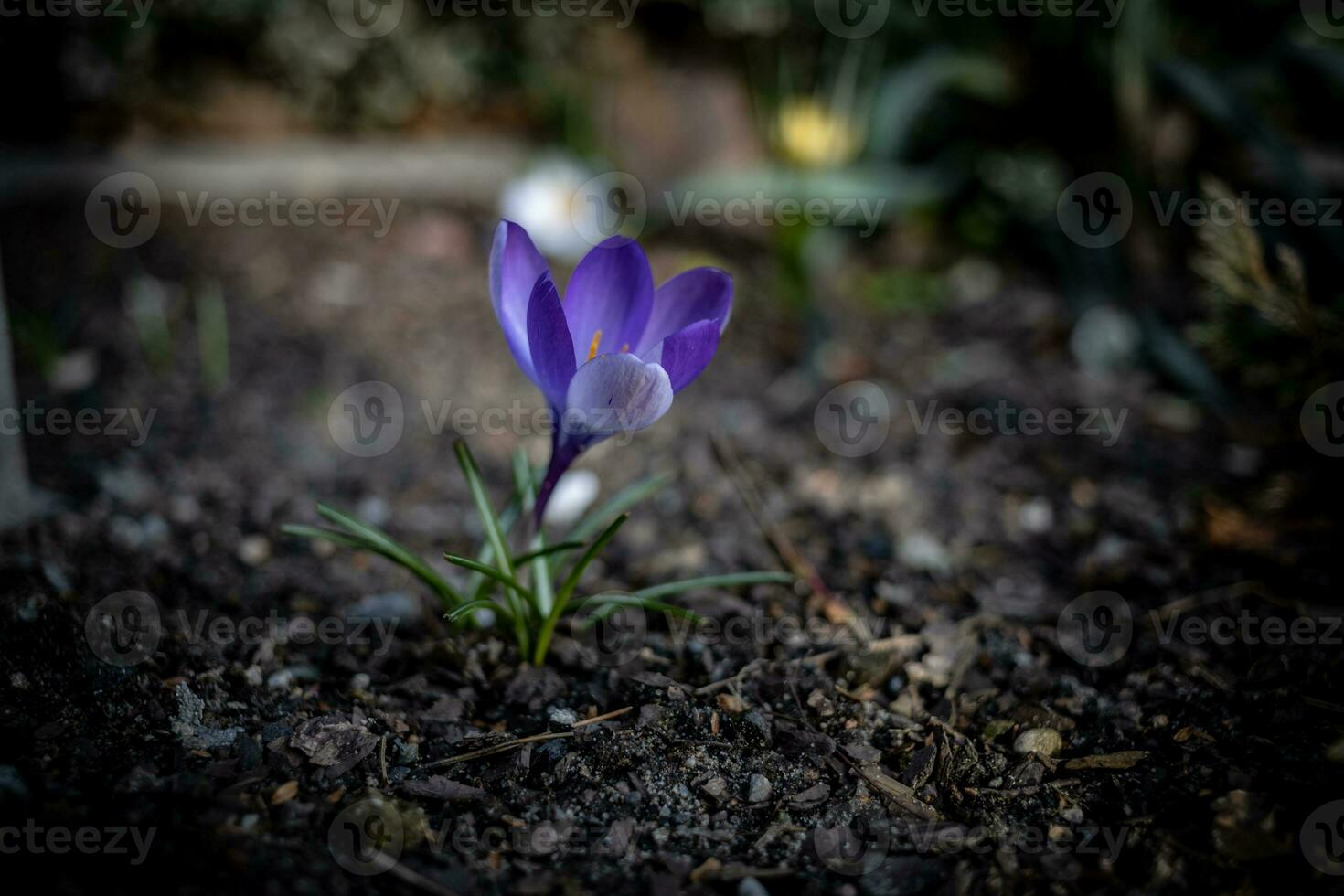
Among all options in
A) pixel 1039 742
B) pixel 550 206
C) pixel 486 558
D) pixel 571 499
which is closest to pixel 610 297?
pixel 486 558

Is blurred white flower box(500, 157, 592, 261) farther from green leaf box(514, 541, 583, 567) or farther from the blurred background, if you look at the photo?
green leaf box(514, 541, 583, 567)

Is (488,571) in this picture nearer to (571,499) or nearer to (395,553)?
(395,553)

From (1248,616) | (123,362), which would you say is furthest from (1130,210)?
(123,362)

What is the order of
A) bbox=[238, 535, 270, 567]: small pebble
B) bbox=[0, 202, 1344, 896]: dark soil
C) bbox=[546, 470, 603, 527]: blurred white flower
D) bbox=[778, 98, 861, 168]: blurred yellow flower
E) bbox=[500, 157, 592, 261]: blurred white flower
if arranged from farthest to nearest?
bbox=[500, 157, 592, 261]: blurred white flower, bbox=[778, 98, 861, 168]: blurred yellow flower, bbox=[546, 470, 603, 527]: blurred white flower, bbox=[238, 535, 270, 567]: small pebble, bbox=[0, 202, 1344, 896]: dark soil

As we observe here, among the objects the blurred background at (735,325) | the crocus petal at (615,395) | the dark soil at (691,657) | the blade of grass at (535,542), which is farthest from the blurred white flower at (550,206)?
the crocus petal at (615,395)

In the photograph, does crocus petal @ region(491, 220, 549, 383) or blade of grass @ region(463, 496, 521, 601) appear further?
blade of grass @ region(463, 496, 521, 601)

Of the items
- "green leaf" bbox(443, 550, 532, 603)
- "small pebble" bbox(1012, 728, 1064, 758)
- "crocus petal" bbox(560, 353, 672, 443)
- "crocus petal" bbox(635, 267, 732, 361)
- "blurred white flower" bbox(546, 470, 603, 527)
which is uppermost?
"crocus petal" bbox(635, 267, 732, 361)

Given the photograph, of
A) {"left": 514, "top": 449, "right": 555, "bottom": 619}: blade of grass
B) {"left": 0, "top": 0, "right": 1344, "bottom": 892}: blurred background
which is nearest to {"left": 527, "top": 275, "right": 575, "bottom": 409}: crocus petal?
{"left": 514, "top": 449, "right": 555, "bottom": 619}: blade of grass
